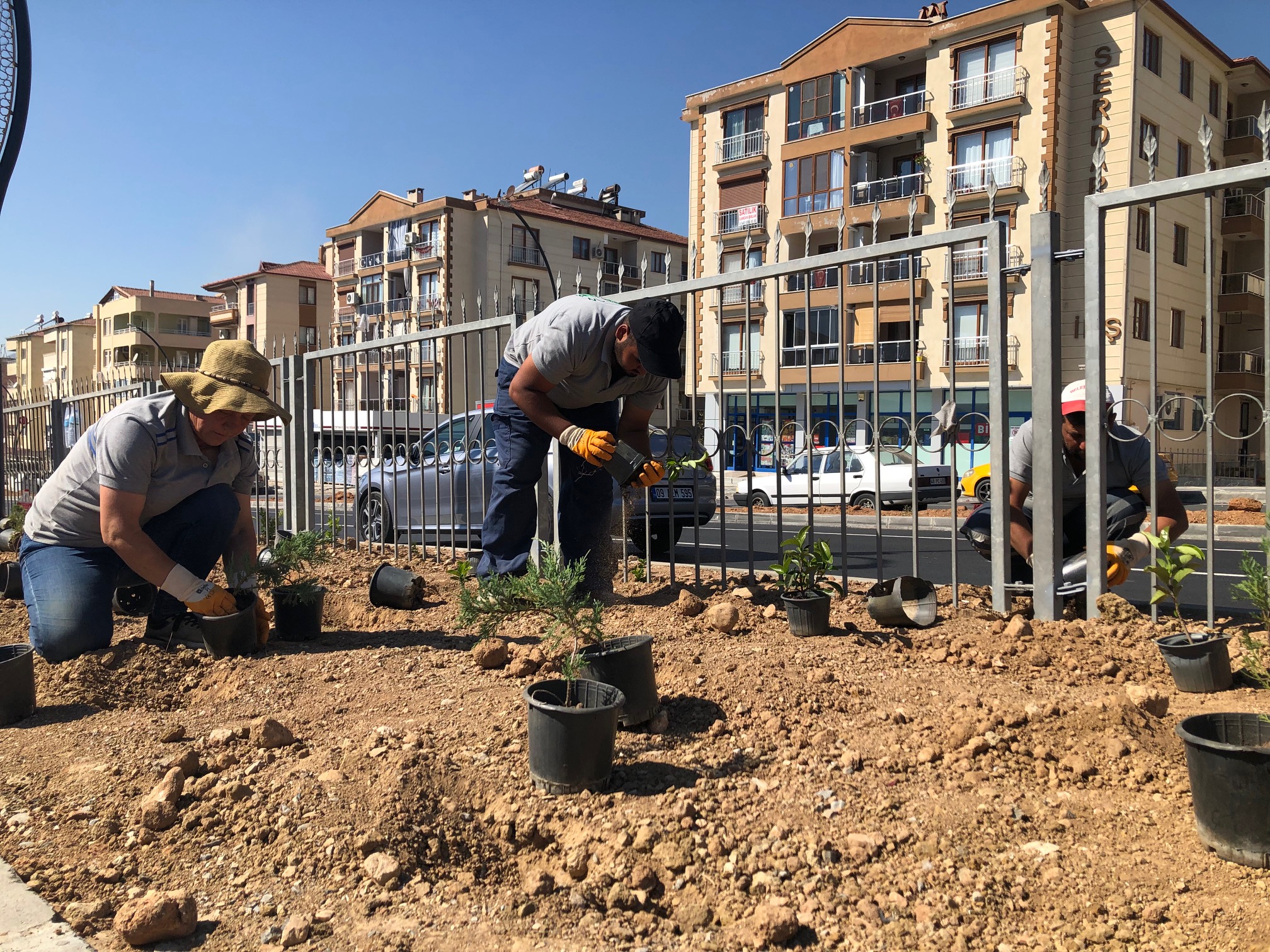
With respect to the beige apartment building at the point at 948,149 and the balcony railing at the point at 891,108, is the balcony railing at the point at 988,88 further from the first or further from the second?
the balcony railing at the point at 891,108

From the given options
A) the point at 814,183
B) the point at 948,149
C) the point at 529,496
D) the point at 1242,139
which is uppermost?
the point at 1242,139

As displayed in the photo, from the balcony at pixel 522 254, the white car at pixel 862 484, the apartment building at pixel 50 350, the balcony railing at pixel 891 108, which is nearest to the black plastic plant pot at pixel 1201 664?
the white car at pixel 862 484

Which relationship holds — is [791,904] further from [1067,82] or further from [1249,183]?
[1067,82]

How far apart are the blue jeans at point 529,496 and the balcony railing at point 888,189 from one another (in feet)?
89.2

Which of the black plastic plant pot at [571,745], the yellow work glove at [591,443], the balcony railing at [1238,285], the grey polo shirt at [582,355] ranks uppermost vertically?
the balcony railing at [1238,285]

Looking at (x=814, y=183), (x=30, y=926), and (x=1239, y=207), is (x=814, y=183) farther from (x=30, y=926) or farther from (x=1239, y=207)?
(x=30, y=926)

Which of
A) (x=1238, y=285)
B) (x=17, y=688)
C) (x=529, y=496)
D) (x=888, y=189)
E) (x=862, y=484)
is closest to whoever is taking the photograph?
(x=17, y=688)

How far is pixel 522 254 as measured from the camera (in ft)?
146

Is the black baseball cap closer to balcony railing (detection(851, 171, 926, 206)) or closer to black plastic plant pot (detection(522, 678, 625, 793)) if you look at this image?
black plastic plant pot (detection(522, 678, 625, 793))

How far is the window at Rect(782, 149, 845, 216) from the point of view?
103ft

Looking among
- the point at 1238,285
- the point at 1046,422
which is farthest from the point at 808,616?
the point at 1238,285

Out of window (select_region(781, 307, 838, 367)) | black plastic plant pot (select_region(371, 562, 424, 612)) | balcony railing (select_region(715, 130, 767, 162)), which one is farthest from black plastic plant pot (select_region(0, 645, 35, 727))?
balcony railing (select_region(715, 130, 767, 162))

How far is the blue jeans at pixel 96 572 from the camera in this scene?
12.5 feet

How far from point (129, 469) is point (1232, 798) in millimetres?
3831
